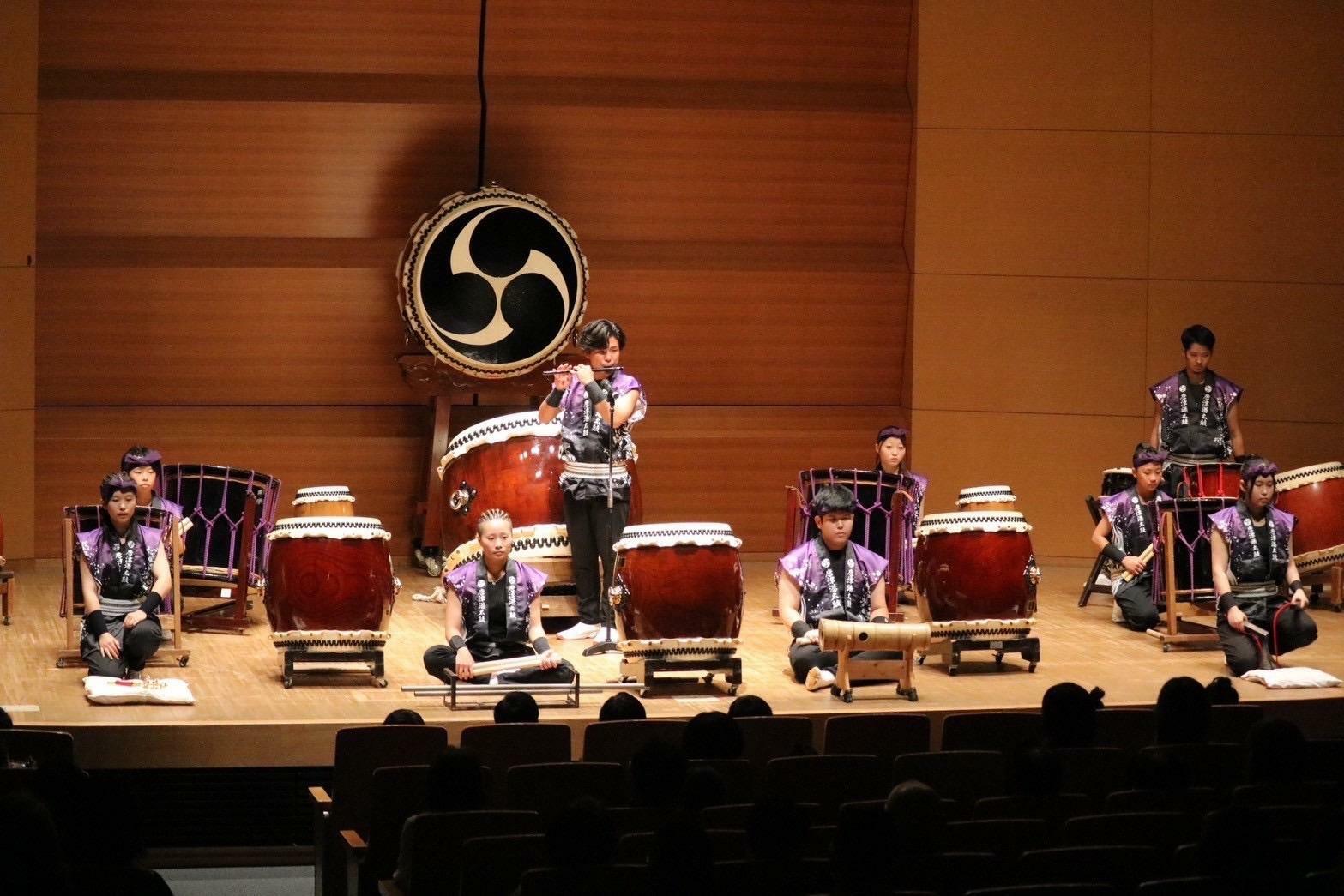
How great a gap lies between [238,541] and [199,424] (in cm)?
194

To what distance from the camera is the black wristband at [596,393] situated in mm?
7402

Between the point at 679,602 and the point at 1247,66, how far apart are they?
4981 mm

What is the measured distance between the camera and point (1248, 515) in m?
7.35

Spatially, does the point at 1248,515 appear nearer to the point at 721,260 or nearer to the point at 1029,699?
the point at 1029,699

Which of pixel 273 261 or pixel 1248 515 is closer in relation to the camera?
pixel 1248 515

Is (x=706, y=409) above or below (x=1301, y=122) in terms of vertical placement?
below

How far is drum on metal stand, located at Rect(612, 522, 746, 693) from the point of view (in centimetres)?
667

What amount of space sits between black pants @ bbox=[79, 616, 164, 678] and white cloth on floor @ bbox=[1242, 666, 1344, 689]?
391 centimetres

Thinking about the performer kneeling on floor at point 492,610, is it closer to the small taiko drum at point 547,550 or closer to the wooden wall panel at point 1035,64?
the small taiko drum at point 547,550

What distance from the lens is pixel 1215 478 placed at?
8562 mm

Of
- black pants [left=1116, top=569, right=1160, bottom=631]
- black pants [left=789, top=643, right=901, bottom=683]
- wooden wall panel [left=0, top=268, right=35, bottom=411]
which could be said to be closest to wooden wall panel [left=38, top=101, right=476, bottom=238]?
wooden wall panel [left=0, top=268, right=35, bottom=411]

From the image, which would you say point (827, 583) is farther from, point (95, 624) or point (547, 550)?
point (95, 624)

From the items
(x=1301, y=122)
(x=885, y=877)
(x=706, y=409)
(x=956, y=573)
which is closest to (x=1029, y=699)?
(x=956, y=573)

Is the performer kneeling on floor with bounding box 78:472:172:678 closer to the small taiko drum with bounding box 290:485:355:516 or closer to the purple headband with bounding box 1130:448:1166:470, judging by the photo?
the small taiko drum with bounding box 290:485:355:516
